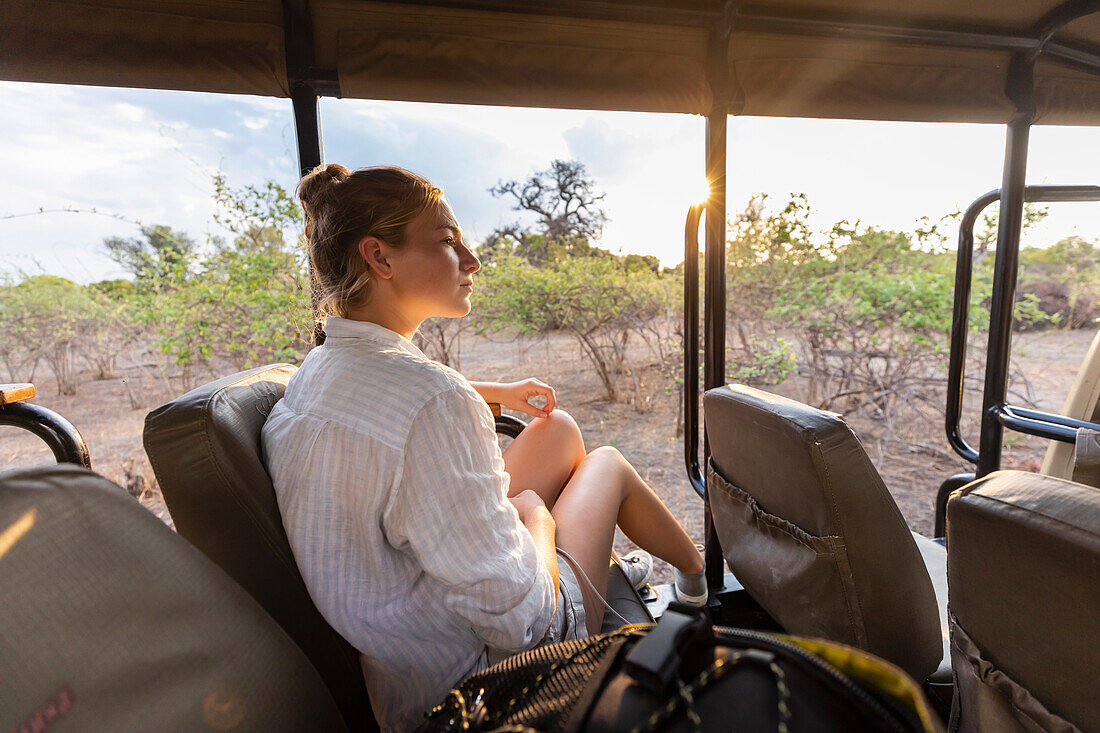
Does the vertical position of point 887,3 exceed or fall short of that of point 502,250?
it exceeds it

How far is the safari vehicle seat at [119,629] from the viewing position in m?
0.48

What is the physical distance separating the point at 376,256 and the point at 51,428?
27.1 inches

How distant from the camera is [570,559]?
1.26 meters

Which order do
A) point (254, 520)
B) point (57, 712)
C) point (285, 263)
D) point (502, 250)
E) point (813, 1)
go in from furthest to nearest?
point (502, 250) < point (285, 263) < point (813, 1) < point (254, 520) < point (57, 712)

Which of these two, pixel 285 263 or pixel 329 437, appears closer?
pixel 329 437

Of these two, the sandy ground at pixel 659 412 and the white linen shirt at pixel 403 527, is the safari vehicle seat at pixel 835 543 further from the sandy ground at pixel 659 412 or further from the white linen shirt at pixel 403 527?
the sandy ground at pixel 659 412

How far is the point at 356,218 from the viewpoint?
3.82 feet

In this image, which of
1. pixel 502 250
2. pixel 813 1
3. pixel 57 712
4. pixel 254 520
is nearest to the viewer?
pixel 57 712

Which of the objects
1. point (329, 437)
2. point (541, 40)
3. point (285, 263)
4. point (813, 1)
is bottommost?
point (329, 437)

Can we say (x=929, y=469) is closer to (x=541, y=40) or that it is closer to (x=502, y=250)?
(x=502, y=250)

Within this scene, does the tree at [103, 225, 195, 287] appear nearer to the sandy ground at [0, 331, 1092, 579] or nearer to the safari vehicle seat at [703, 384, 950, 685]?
the sandy ground at [0, 331, 1092, 579]

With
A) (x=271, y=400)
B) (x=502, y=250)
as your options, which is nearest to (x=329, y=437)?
(x=271, y=400)

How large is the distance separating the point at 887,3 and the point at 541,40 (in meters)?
1.06

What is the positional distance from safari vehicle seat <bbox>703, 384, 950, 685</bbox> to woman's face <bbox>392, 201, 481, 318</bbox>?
72 cm
